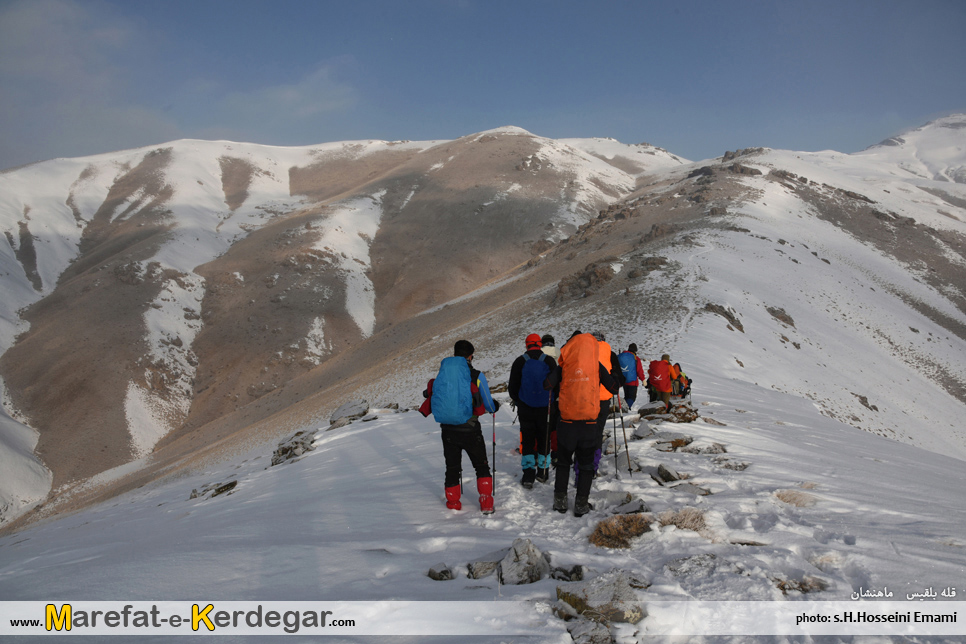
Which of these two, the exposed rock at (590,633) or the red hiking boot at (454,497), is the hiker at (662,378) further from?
the exposed rock at (590,633)

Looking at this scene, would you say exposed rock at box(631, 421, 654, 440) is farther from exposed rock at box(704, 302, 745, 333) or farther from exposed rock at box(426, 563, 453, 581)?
exposed rock at box(704, 302, 745, 333)

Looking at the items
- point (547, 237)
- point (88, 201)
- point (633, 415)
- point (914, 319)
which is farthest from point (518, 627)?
point (88, 201)

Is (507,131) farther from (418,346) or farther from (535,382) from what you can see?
(535,382)

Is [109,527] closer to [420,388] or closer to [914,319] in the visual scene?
[420,388]

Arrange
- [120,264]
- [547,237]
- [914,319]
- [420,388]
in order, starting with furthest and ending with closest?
1. [547,237]
2. [120,264]
3. [914,319]
4. [420,388]

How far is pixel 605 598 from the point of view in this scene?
4086mm

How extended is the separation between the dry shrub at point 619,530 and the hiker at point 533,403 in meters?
1.88

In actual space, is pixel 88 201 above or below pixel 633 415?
above

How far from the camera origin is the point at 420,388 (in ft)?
81.9

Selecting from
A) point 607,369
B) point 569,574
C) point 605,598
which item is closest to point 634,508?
point 569,574

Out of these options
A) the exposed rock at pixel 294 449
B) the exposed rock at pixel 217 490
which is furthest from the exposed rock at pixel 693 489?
the exposed rock at pixel 294 449

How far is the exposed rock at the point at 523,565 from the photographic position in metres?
4.55

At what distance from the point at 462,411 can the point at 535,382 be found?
1.43 meters

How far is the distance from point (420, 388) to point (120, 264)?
185 ft
